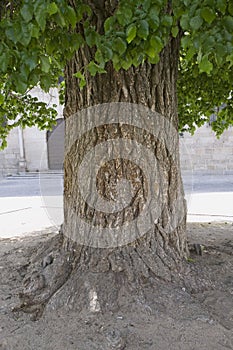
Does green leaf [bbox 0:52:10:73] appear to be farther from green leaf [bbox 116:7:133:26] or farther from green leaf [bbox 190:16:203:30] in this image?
green leaf [bbox 190:16:203:30]

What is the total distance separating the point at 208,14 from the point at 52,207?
6.51 meters

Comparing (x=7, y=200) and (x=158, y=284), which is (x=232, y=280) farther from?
(x=7, y=200)

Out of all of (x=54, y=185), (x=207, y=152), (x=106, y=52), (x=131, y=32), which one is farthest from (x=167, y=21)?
(x=207, y=152)

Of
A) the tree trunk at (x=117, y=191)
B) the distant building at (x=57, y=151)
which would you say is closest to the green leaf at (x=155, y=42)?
the tree trunk at (x=117, y=191)

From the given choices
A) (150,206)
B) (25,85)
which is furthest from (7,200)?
(25,85)

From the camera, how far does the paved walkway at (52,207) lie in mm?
5991

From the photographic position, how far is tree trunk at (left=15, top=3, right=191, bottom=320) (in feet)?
8.15

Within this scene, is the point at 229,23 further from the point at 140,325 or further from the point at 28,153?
the point at 28,153

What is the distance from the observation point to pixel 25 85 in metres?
1.58

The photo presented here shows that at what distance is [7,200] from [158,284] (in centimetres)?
738

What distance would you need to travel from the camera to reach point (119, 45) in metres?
1.65

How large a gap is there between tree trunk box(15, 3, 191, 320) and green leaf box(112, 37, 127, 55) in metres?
0.81

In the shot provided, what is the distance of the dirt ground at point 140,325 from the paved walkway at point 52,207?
9.81 ft

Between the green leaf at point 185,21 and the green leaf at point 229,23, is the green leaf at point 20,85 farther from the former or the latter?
the green leaf at point 229,23
